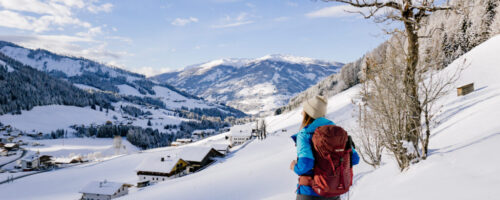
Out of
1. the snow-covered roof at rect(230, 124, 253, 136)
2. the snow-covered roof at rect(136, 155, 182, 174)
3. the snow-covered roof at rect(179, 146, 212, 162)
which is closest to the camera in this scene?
the snow-covered roof at rect(136, 155, 182, 174)

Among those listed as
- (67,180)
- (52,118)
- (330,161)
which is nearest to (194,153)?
(67,180)

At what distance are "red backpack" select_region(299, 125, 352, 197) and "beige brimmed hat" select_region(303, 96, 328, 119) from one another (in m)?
0.27

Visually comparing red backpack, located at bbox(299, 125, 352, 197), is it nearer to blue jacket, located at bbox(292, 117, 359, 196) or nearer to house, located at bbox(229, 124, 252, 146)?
blue jacket, located at bbox(292, 117, 359, 196)

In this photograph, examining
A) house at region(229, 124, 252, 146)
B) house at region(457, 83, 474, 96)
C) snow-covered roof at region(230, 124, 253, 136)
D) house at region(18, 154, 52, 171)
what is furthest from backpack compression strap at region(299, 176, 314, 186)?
snow-covered roof at region(230, 124, 253, 136)

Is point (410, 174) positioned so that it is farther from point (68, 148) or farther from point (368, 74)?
point (68, 148)

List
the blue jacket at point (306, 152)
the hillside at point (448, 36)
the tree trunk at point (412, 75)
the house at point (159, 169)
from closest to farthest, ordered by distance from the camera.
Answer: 1. the blue jacket at point (306, 152)
2. the hillside at point (448, 36)
3. the tree trunk at point (412, 75)
4. the house at point (159, 169)

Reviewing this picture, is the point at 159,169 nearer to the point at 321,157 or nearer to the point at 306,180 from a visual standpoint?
the point at 306,180

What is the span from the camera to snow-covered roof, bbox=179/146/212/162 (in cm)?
4416

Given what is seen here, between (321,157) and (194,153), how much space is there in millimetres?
44931

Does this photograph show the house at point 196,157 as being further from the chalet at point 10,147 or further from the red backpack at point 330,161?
the chalet at point 10,147

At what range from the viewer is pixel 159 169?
38.5m

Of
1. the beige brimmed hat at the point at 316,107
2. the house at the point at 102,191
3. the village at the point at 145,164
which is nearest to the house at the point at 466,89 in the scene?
the beige brimmed hat at the point at 316,107

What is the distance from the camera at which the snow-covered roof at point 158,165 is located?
38406 millimetres

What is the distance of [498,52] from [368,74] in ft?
113
